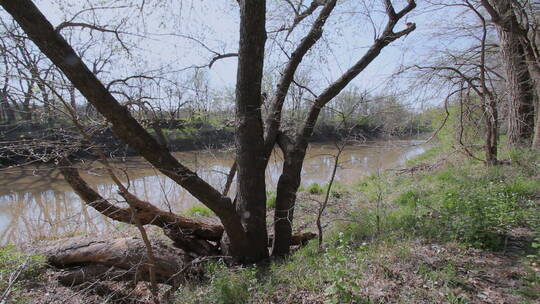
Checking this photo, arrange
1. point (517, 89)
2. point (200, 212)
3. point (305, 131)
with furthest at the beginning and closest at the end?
point (200, 212) < point (517, 89) < point (305, 131)

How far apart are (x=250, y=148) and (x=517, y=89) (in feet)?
22.7

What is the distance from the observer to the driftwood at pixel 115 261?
393 cm

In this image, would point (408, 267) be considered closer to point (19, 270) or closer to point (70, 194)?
point (19, 270)

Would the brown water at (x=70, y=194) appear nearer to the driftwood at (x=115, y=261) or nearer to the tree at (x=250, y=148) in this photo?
the driftwood at (x=115, y=261)

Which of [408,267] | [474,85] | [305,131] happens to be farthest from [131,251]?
[474,85]

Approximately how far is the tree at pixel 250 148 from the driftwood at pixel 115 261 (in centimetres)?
35

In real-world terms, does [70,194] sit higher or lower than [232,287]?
lower

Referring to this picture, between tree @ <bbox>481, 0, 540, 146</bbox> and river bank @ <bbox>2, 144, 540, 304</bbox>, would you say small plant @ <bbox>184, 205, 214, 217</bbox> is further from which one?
tree @ <bbox>481, 0, 540, 146</bbox>

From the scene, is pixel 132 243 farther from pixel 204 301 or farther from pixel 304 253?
pixel 304 253

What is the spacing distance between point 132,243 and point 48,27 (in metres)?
2.92

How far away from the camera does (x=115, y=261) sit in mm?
4004

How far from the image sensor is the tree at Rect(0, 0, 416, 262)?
119 inches

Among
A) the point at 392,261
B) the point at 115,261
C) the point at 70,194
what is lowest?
the point at 70,194

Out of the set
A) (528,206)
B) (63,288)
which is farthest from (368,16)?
(63,288)
